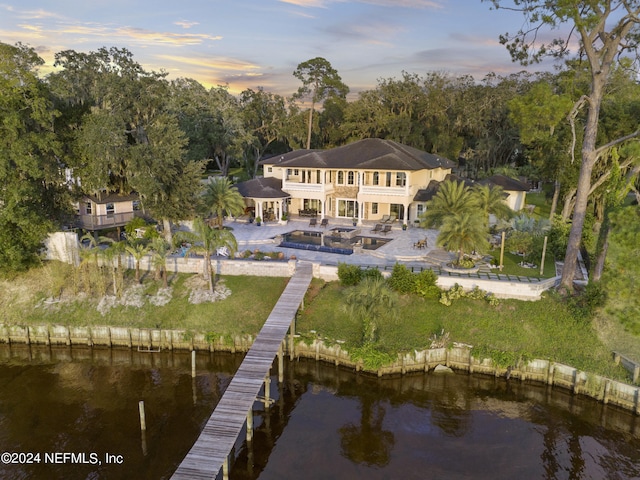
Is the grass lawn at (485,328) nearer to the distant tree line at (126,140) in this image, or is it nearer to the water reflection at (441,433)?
the water reflection at (441,433)

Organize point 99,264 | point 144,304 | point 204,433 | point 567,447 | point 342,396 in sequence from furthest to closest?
point 99,264
point 144,304
point 342,396
point 567,447
point 204,433

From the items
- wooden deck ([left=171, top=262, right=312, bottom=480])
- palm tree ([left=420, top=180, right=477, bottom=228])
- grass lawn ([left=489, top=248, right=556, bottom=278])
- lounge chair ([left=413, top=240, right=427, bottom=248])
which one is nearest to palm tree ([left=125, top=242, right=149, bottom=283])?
wooden deck ([left=171, top=262, right=312, bottom=480])

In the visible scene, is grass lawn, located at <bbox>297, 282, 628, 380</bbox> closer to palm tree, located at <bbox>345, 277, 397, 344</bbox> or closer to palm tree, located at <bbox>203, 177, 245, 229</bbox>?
palm tree, located at <bbox>345, 277, 397, 344</bbox>

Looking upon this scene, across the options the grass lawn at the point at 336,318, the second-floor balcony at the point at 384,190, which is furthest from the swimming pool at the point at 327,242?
the second-floor balcony at the point at 384,190

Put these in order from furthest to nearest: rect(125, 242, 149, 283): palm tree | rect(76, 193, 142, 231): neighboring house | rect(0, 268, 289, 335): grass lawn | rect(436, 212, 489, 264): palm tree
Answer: rect(76, 193, 142, 231): neighboring house, rect(125, 242, 149, 283): palm tree, rect(436, 212, 489, 264): palm tree, rect(0, 268, 289, 335): grass lawn

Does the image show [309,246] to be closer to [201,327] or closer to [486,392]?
[201,327]

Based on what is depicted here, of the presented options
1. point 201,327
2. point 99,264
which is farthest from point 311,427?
point 99,264
